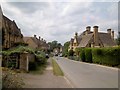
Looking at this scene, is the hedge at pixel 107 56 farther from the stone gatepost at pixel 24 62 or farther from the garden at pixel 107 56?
the stone gatepost at pixel 24 62

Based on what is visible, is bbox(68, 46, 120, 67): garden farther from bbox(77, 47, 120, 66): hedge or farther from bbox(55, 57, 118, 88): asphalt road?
bbox(55, 57, 118, 88): asphalt road

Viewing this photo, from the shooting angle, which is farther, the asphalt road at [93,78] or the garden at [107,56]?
the garden at [107,56]

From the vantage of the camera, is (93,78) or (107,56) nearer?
(93,78)

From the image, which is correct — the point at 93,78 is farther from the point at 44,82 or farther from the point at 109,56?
the point at 109,56


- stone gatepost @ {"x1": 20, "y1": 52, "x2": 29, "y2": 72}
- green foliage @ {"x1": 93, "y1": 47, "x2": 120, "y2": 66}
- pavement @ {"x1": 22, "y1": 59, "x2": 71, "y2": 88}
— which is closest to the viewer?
pavement @ {"x1": 22, "y1": 59, "x2": 71, "y2": 88}

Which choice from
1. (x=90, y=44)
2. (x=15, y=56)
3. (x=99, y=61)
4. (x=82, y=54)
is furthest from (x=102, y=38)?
(x=15, y=56)

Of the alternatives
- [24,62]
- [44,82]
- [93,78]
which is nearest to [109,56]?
[24,62]

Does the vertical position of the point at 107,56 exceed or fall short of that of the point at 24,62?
it exceeds it

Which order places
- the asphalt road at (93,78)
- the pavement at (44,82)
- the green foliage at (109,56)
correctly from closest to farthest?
the pavement at (44,82) → the asphalt road at (93,78) → the green foliage at (109,56)

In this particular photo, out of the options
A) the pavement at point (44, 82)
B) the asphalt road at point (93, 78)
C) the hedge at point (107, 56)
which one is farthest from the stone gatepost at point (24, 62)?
the hedge at point (107, 56)

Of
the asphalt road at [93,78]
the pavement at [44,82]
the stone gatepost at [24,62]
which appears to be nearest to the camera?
the pavement at [44,82]

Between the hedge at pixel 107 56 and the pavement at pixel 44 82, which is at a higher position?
the hedge at pixel 107 56

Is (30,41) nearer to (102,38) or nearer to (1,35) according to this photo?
(102,38)

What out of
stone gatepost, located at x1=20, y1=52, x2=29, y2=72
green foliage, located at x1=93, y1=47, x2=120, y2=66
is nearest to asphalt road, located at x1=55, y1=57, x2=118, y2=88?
stone gatepost, located at x1=20, y1=52, x2=29, y2=72
